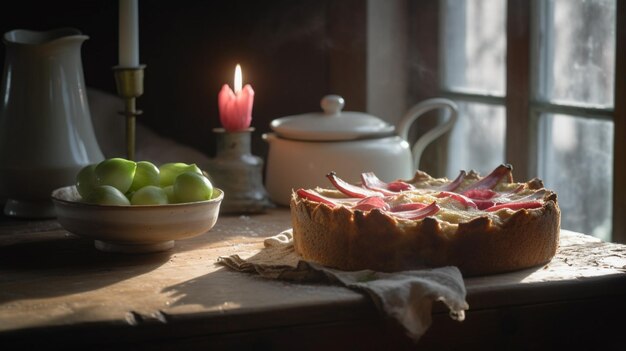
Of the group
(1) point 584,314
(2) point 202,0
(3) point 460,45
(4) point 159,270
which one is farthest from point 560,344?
(2) point 202,0

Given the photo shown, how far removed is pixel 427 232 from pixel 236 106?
0.65 m

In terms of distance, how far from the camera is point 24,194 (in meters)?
1.89

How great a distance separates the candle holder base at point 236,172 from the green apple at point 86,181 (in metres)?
0.38

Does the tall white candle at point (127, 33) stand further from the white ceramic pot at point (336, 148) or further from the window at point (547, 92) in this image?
the window at point (547, 92)

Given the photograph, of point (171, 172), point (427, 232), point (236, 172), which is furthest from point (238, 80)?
point (427, 232)

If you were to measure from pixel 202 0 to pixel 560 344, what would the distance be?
1.26 m

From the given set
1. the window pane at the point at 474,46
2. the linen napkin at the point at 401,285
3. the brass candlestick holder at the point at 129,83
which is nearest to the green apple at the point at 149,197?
the linen napkin at the point at 401,285

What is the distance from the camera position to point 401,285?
128cm

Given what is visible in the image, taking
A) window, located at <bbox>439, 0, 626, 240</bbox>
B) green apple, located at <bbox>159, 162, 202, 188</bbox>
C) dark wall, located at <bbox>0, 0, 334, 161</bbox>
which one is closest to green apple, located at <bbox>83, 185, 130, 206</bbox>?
green apple, located at <bbox>159, 162, 202, 188</bbox>

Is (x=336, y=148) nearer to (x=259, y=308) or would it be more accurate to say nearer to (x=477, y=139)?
(x=477, y=139)

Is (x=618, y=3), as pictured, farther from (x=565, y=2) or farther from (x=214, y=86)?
(x=214, y=86)

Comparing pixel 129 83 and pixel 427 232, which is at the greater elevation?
pixel 129 83

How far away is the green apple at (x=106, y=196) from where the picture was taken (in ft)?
4.98

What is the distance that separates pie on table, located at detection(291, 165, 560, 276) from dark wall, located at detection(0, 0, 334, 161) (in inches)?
33.3
